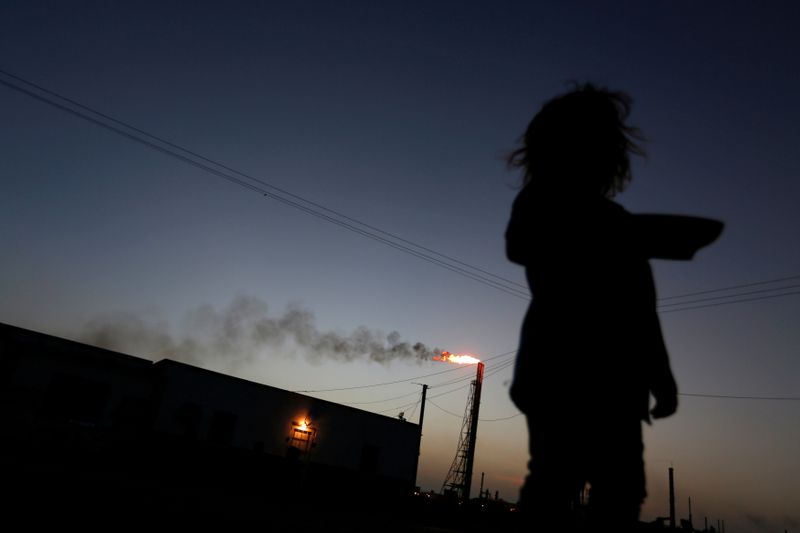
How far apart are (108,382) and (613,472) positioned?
73.7 ft

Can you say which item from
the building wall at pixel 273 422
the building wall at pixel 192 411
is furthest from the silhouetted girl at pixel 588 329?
the building wall at pixel 273 422

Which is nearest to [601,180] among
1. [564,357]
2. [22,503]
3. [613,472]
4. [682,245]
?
[682,245]

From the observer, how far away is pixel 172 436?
56.5 feet

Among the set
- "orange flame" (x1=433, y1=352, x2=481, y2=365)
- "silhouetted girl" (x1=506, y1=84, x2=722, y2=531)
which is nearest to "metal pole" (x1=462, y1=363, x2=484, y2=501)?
"orange flame" (x1=433, y1=352, x2=481, y2=365)

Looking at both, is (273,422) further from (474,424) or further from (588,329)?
(588,329)

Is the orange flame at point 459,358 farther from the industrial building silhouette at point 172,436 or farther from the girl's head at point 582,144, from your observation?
the girl's head at point 582,144

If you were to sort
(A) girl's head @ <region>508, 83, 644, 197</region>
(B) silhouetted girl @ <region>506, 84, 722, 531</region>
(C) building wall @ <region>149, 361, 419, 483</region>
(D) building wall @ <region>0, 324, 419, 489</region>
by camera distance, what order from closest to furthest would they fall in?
(B) silhouetted girl @ <region>506, 84, 722, 531</region>, (A) girl's head @ <region>508, 83, 644, 197</region>, (D) building wall @ <region>0, 324, 419, 489</region>, (C) building wall @ <region>149, 361, 419, 483</region>

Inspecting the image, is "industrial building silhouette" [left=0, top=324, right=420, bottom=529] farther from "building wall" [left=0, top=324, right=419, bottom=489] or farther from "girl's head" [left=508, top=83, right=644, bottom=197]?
"girl's head" [left=508, top=83, right=644, bottom=197]

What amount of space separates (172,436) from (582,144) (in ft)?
63.8

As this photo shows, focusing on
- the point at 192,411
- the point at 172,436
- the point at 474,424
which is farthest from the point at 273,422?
the point at 474,424

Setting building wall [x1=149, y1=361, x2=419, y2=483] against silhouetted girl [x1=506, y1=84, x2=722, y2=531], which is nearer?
silhouetted girl [x1=506, y1=84, x2=722, y2=531]

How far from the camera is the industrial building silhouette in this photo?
109 inches

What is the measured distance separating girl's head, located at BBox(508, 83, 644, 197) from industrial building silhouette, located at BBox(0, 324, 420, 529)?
237cm

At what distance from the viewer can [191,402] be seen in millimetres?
20219
